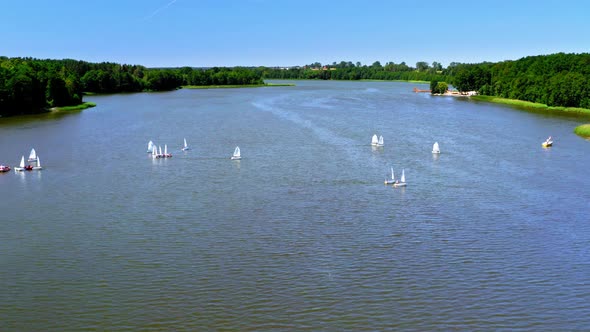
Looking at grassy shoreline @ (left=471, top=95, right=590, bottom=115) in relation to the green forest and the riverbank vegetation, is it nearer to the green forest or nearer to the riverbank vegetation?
the green forest

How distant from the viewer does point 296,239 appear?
2467cm

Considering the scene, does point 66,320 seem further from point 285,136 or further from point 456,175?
point 285,136

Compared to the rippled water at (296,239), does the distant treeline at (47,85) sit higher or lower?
higher

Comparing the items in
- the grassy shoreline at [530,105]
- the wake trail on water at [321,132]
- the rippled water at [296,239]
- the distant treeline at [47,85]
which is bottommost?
the rippled water at [296,239]

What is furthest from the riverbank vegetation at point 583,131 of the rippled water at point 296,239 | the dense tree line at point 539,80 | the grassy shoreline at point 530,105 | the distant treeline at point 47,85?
the distant treeline at point 47,85

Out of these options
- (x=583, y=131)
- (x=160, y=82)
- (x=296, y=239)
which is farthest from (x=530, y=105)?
(x=160, y=82)

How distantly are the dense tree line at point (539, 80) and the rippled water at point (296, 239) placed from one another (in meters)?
43.1

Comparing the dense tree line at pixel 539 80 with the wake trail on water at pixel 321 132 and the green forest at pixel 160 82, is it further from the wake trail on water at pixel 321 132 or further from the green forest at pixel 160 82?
the wake trail on water at pixel 321 132

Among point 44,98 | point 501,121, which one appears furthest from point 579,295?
point 44,98

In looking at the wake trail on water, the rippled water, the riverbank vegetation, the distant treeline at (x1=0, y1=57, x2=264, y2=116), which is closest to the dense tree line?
the riverbank vegetation

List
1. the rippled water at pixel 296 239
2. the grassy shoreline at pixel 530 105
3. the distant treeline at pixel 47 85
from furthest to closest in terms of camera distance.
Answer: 1. the grassy shoreline at pixel 530 105
2. the distant treeline at pixel 47 85
3. the rippled water at pixel 296 239

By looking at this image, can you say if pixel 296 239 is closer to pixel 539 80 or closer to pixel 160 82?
pixel 539 80

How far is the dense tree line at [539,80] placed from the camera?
287 feet

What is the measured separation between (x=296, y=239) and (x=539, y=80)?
3624 inches
